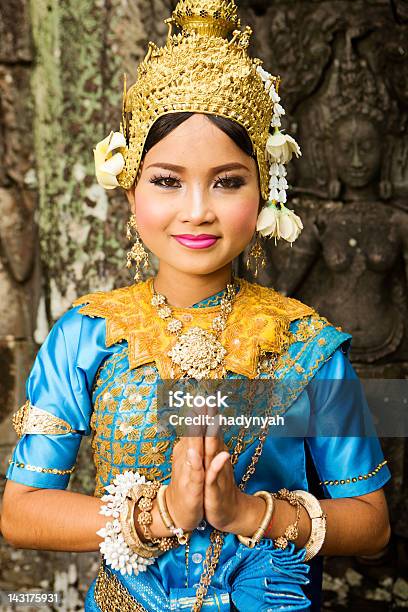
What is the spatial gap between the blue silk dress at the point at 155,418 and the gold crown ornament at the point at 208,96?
251 mm

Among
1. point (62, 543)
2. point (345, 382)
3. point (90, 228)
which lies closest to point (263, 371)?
point (345, 382)

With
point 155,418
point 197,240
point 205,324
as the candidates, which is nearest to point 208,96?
point 197,240

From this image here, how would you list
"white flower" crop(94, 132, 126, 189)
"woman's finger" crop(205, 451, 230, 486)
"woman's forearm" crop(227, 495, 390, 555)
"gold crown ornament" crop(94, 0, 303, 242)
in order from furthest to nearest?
1. "white flower" crop(94, 132, 126, 189)
2. "gold crown ornament" crop(94, 0, 303, 242)
3. "woman's forearm" crop(227, 495, 390, 555)
4. "woman's finger" crop(205, 451, 230, 486)

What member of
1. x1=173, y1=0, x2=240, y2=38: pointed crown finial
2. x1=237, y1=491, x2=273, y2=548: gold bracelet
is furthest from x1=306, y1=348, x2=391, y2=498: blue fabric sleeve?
x1=173, y1=0, x2=240, y2=38: pointed crown finial

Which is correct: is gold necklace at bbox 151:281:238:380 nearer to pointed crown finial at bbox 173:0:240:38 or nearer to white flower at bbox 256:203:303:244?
white flower at bbox 256:203:303:244

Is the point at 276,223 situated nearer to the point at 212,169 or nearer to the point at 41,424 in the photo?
the point at 212,169

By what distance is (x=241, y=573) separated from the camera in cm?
167

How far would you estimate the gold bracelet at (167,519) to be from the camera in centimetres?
155

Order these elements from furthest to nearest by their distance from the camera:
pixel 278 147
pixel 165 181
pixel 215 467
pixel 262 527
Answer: pixel 278 147, pixel 165 181, pixel 262 527, pixel 215 467

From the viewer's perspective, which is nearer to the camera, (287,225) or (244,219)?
(244,219)

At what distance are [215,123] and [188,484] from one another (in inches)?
26.4

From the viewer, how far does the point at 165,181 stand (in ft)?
5.49

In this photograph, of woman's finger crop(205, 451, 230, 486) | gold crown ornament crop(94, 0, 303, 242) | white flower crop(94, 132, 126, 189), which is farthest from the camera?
white flower crop(94, 132, 126, 189)

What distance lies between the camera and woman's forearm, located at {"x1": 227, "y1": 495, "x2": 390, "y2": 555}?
1.57 meters
